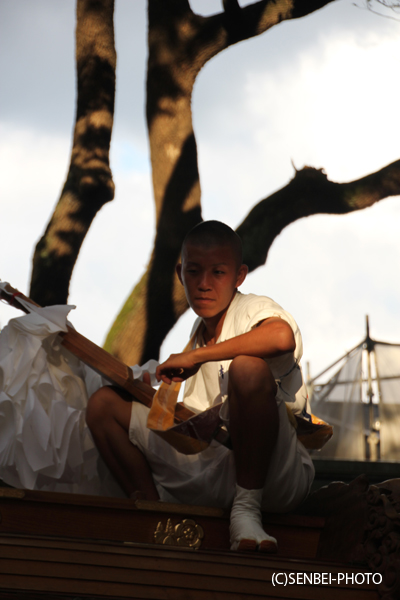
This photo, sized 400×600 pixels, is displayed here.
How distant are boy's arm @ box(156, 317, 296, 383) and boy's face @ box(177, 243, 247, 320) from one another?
6.9 inches

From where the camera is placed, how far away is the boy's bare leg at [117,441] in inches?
55.2

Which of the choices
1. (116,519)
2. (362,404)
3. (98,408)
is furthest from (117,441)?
(362,404)

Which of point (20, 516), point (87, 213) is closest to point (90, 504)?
point (20, 516)

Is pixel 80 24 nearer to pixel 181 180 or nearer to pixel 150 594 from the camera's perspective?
pixel 181 180

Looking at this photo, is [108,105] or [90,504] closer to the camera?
[90,504]

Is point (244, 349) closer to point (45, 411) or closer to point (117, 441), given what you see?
point (117, 441)

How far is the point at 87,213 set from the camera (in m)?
3.04

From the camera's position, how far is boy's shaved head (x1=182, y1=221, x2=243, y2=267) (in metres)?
1.45

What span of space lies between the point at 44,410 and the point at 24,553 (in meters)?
0.50

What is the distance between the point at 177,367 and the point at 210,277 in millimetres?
265

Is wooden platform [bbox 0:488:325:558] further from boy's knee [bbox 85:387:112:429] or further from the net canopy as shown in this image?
the net canopy

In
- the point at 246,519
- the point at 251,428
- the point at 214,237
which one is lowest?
the point at 246,519

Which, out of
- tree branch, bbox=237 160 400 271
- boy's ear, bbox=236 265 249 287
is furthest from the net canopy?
boy's ear, bbox=236 265 249 287

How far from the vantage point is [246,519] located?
3.91ft
